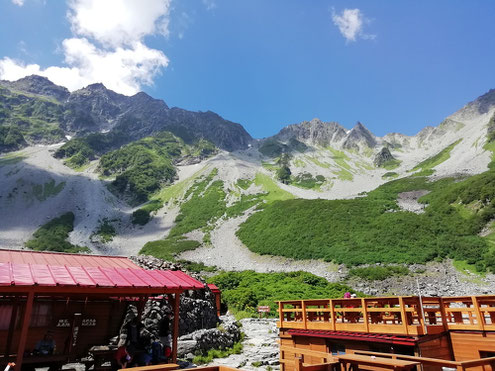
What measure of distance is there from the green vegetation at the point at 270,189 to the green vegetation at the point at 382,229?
56.5 ft

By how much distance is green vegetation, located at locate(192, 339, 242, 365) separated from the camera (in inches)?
634

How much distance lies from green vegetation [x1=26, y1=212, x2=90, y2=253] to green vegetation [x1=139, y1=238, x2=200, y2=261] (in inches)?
533

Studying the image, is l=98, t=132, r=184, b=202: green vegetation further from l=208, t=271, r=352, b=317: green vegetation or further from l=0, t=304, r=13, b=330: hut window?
l=0, t=304, r=13, b=330: hut window

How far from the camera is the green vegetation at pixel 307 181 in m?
117

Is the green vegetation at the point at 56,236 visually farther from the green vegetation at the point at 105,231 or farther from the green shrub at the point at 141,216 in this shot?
the green shrub at the point at 141,216

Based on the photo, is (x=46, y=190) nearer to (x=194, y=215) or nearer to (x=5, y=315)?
(x=194, y=215)

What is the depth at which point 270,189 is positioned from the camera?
347ft

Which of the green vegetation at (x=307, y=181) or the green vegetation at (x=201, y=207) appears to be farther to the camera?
the green vegetation at (x=307, y=181)

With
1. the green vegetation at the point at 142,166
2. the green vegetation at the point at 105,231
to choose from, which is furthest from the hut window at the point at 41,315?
the green vegetation at the point at 142,166

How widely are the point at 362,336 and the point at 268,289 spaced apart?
83.7 ft

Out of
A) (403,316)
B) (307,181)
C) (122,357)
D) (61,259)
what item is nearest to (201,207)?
(307,181)

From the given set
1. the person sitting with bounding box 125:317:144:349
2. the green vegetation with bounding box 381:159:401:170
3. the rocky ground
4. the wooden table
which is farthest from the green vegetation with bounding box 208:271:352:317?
the green vegetation with bounding box 381:159:401:170

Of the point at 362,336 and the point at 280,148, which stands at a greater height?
the point at 280,148

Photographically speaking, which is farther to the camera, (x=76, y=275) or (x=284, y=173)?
(x=284, y=173)
